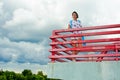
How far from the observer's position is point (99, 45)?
32.8 feet

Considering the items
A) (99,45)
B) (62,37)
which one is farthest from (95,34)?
(62,37)

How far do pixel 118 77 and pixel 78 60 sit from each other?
6.04 ft

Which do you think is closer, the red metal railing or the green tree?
the red metal railing

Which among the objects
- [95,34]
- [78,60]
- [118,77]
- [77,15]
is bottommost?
[118,77]

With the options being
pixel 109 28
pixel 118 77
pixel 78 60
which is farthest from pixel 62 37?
pixel 118 77

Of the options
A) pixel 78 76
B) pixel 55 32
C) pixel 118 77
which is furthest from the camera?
pixel 55 32

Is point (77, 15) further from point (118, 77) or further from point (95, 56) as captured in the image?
point (118, 77)

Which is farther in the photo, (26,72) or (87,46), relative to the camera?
(26,72)

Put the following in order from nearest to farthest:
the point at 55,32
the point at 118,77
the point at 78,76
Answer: the point at 118,77
the point at 78,76
the point at 55,32

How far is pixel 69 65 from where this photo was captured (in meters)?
10.0

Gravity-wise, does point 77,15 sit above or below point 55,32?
above

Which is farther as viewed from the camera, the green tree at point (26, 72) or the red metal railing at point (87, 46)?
the green tree at point (26, 72)

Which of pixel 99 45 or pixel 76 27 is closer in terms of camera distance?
pixel 99 45

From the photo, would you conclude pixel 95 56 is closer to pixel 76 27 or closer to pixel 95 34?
pixel 95 34
